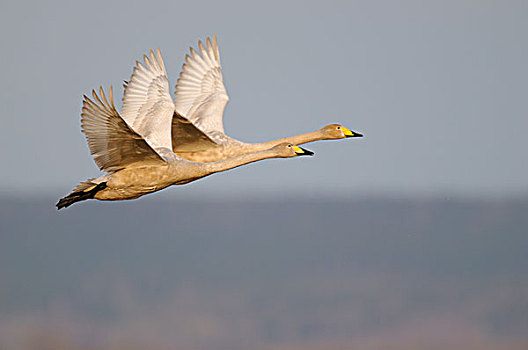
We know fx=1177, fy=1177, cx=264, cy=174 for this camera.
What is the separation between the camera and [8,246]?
16862 cm

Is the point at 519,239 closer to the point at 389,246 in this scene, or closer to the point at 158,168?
the point at 389,246

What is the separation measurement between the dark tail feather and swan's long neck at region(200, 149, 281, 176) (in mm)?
2125

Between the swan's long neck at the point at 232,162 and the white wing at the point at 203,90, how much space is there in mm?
5448

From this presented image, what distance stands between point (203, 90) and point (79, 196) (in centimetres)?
986

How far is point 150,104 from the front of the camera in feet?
91.5

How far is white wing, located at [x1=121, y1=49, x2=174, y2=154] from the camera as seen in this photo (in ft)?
85.7

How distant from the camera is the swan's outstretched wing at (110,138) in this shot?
22203mm

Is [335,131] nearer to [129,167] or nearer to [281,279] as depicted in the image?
[129,167]

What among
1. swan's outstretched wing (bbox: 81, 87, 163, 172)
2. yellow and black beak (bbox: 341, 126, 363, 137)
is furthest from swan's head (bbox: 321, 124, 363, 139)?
swan's outstretched wing (bbox: 81, 87, 163, 172)

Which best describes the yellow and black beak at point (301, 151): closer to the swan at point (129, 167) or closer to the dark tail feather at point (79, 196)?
the swan at point (129, 167)

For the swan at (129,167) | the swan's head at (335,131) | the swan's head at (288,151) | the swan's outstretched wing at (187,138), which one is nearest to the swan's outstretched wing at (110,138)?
the swan at (129,167)

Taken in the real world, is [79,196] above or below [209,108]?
below

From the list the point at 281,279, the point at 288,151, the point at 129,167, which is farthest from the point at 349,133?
the point at 281,279

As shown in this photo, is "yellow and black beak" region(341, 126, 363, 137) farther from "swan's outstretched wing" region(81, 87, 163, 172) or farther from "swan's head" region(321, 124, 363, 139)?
"swan's outstretched wing" region(81, 87, 163, 172)
